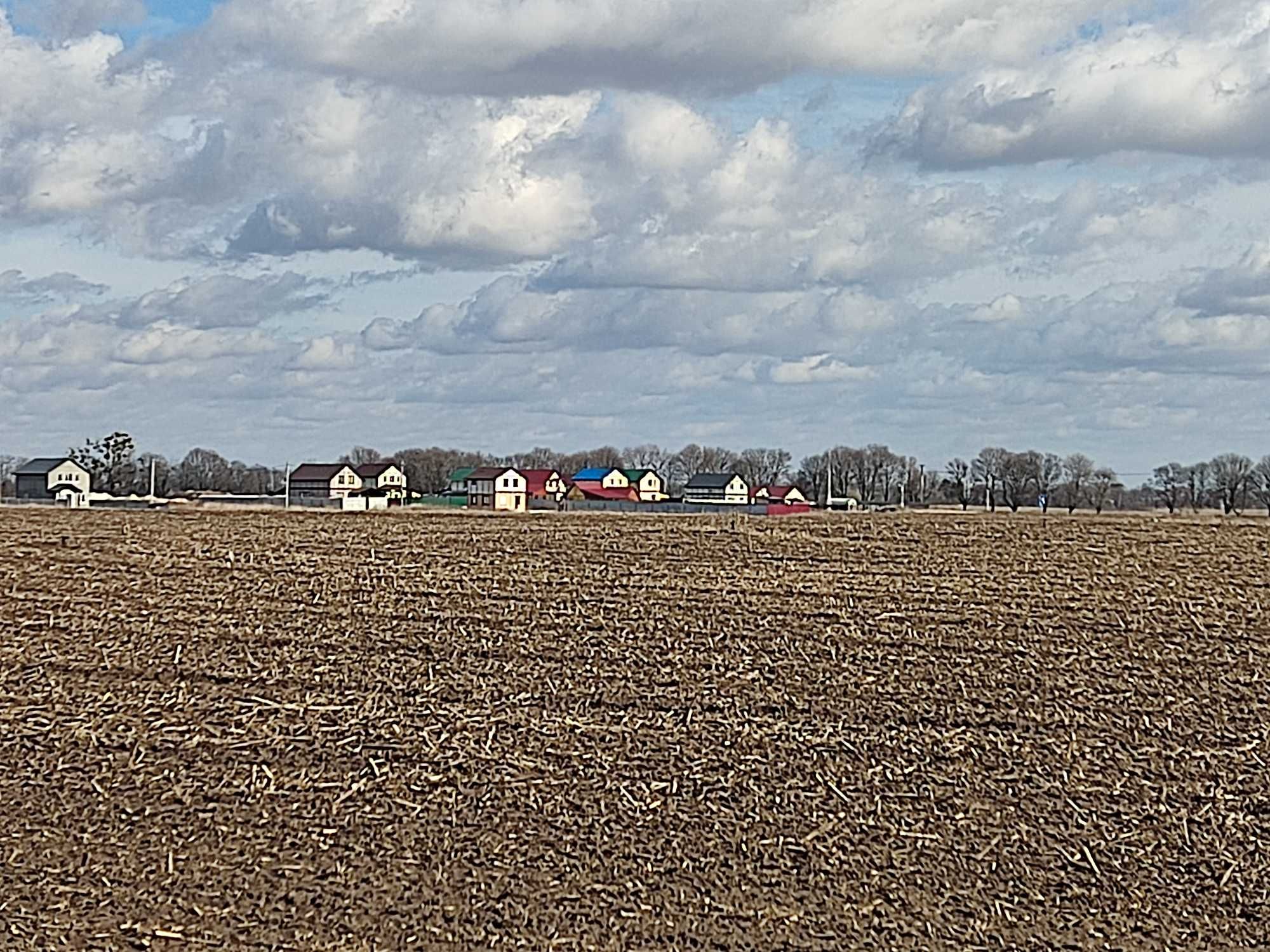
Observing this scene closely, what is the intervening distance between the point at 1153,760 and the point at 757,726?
400 cm

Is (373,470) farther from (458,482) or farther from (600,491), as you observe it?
(600,491)

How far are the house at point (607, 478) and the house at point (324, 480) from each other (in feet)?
43.4

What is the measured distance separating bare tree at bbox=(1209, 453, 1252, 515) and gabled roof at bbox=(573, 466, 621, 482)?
36.4 metres

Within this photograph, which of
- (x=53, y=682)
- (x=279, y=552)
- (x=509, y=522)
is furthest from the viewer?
(x=509, y=522)

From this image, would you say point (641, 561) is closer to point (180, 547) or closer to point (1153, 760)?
point (180, 547)

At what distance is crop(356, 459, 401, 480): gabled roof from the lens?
91188mm

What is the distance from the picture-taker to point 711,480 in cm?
9238

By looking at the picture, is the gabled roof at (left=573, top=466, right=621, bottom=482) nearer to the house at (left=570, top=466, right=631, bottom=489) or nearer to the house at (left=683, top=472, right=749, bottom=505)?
the house at (left=570, top=466, right=631, bottom=489)

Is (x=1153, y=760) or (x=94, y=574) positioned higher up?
(x=94, y=574)

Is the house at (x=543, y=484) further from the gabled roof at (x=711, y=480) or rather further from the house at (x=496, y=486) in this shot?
the gabled roof at (x=711, y=480)

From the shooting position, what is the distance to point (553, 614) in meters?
20.7

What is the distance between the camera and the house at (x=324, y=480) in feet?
281

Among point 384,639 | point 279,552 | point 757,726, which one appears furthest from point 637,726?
point 279,552

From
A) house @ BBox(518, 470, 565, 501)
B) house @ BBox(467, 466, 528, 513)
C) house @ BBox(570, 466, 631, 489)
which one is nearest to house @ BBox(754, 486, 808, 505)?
house @ BBox(570, 466, 631, 489)
